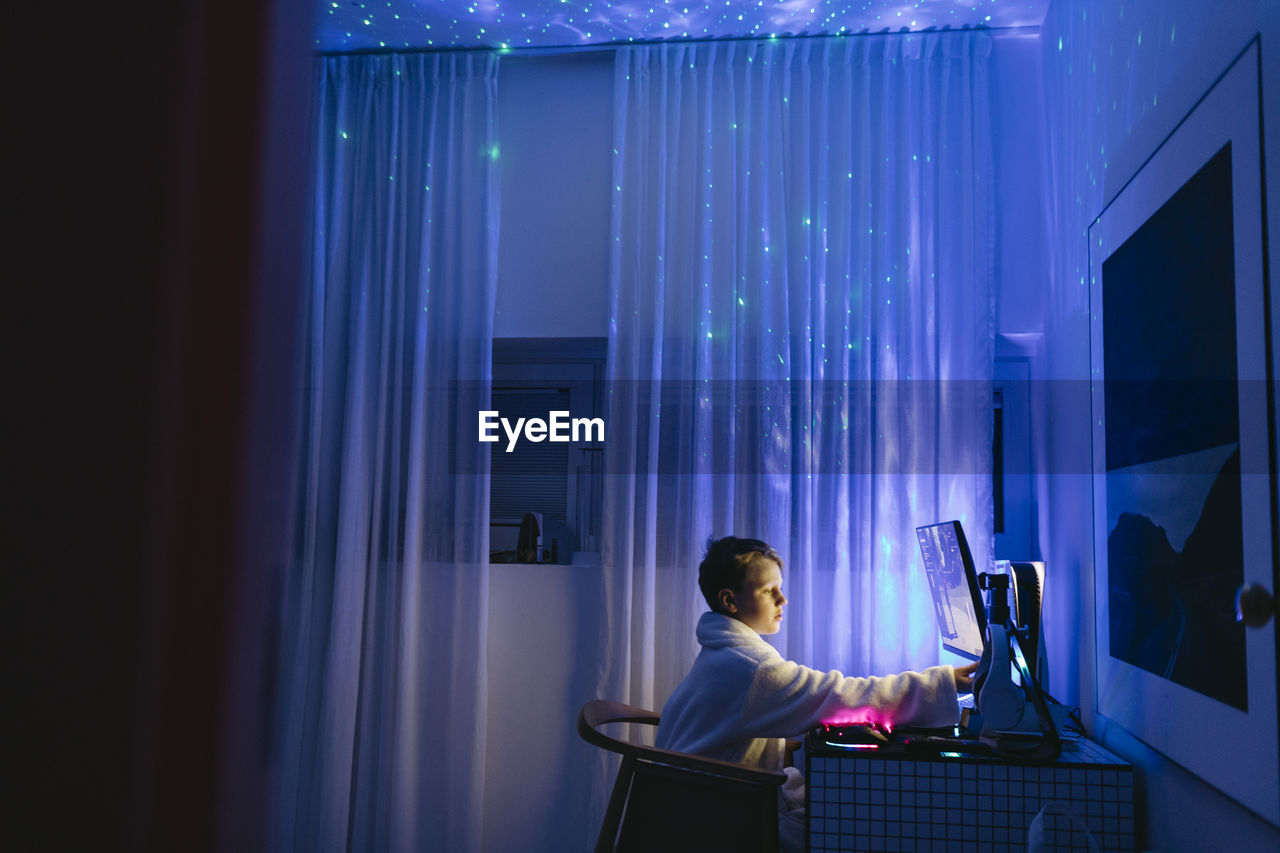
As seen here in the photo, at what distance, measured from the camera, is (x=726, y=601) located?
2.70m

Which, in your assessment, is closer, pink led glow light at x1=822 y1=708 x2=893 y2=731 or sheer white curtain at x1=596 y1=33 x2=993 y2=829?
pink led glow light at x1=822 y1=708 x2=893 y2=731

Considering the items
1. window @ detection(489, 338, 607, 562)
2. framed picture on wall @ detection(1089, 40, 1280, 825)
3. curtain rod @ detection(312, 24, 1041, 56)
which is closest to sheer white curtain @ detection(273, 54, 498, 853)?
curtain rod @ detection(312, 24, 1041, 56)

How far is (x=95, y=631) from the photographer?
107 millimetres

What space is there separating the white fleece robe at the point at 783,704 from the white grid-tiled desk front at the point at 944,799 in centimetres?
18

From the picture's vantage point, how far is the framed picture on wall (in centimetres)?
148

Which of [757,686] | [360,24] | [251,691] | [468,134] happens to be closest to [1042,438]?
[757,686]

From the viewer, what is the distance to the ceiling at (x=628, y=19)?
312cm

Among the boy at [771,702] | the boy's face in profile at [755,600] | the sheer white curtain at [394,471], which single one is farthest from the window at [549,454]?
the boy at [771,702]

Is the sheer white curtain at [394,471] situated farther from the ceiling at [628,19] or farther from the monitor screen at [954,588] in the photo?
the monitor screen at [954,588]

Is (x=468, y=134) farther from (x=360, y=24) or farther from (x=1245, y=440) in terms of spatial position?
(x=1245, y=440)

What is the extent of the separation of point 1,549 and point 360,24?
Result: 147 inches

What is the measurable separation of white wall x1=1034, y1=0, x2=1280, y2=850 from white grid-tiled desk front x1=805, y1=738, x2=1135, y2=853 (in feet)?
0.39

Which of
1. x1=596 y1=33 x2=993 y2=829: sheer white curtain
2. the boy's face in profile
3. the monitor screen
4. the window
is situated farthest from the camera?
the window

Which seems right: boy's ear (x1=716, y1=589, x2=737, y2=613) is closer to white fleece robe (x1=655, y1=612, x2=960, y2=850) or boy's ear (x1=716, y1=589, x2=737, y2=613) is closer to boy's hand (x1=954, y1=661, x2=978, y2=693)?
white fleece robe (x1=655, y1=612, x2=960, y2=850)
